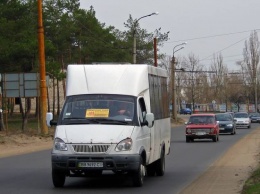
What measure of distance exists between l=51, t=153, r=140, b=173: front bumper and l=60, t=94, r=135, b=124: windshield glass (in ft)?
2.91

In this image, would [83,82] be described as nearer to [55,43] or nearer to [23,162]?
[23,162]

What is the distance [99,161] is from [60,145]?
3.00ft

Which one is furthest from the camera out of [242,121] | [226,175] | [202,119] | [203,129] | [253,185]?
[242,121]

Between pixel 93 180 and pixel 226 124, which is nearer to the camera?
pixel 93 180

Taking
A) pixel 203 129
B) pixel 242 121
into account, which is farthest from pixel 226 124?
pixel 242 121

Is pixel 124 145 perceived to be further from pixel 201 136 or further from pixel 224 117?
pixel 224 117

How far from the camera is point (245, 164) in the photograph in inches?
898

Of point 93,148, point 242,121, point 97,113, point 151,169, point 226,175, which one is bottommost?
point 226,175

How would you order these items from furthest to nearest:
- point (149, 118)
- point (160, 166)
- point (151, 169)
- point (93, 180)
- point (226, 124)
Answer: point (226, 124) → point (151, 169) → point (160, 166) → point (93, 180) → point (149, 118)

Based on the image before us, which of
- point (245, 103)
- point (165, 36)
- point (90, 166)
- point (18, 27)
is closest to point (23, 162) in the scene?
point (90, 166)

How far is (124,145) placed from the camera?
583 inches

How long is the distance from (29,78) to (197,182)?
26.2 m

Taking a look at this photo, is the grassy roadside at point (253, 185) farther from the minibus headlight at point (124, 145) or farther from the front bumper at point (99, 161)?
the minibus headlight at point (124, 145)

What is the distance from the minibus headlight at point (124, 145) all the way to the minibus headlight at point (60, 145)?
1.10 meters
